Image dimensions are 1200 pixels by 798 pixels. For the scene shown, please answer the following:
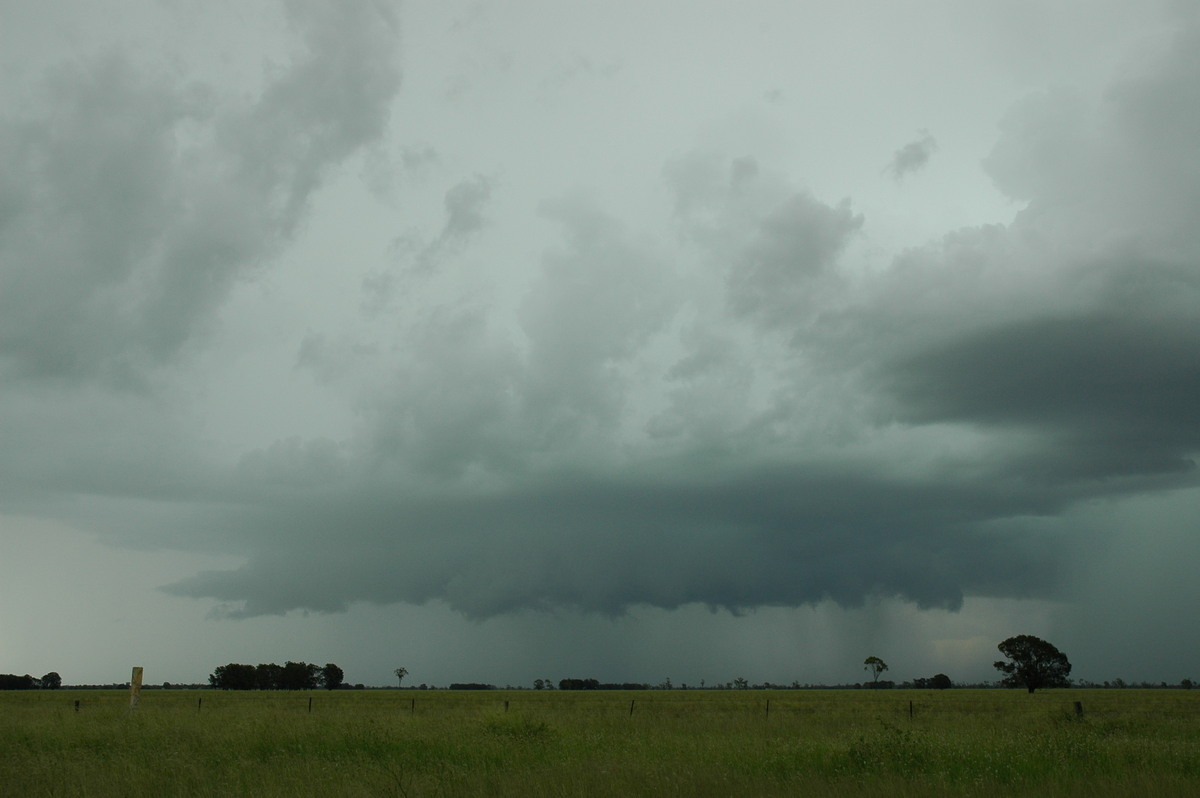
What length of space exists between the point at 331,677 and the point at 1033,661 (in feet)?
460

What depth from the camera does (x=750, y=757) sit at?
20359 millimetres

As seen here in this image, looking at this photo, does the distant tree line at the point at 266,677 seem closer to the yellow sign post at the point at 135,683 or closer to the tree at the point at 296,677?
the tree at the point at 296,677

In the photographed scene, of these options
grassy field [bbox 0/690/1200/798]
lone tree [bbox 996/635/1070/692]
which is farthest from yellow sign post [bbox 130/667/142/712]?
lone tree [bbox 996/635/1070/692]

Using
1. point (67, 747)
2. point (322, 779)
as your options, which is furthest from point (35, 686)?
point (322, 779)

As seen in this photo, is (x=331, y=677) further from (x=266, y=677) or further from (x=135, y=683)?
(x=135, y=683)

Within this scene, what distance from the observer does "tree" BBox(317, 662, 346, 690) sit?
18375cm

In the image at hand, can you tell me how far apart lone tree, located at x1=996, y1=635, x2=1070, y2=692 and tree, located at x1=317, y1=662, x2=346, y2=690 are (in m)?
135

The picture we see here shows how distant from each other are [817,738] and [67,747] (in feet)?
71.9

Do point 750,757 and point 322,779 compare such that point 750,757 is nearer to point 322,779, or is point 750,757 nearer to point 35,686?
point 322,779

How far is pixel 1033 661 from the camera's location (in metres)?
124

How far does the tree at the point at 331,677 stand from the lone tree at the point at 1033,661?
13497cm

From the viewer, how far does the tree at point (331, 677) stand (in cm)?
18375

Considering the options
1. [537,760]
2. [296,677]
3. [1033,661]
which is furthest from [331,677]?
[537,760]

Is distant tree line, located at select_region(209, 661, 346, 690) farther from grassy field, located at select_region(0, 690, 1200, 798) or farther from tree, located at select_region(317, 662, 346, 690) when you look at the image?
grassy field, located at select_region(0, 690, 1200, 798)
